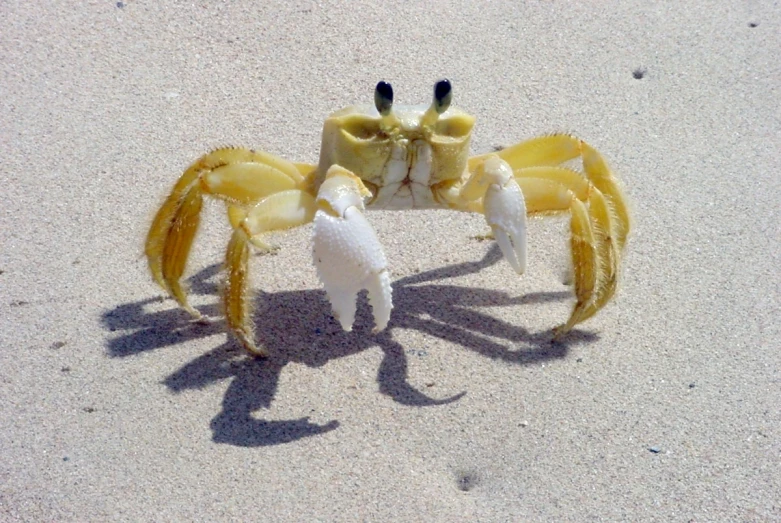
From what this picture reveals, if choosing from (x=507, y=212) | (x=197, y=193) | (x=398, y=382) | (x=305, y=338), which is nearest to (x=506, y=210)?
(x=507, y=212)

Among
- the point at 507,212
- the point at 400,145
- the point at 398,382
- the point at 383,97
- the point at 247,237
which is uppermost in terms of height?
the point at 383,97

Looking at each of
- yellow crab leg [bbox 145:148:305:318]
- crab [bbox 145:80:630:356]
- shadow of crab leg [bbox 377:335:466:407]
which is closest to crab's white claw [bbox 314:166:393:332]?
crab [bbox 145:80:630:356]

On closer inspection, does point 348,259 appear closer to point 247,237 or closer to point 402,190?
point 247,237

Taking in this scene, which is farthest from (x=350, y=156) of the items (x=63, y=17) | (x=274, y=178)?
(x=63, y=17)

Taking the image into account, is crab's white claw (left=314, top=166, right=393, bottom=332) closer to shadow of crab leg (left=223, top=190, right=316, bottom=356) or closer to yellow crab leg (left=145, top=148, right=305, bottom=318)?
shadow of crab leg (left=223, top=190, right=316, bottom=356)

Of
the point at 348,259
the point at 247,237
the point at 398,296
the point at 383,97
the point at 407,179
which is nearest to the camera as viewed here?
the point at 348,259

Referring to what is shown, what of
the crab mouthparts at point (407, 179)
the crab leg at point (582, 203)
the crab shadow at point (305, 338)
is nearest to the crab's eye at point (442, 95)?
the crab mouthparts at point (407, 179)

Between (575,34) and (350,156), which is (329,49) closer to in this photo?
(575,34)
